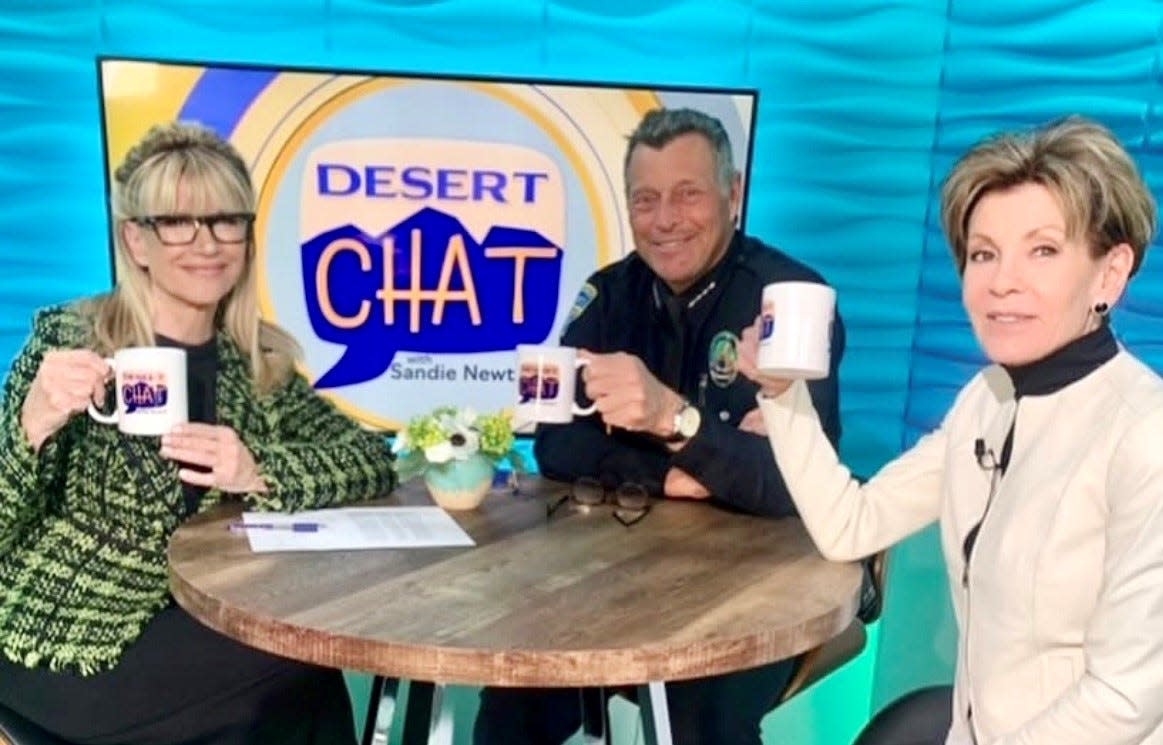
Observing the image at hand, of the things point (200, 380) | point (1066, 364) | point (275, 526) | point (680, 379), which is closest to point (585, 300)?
point (680, 379)

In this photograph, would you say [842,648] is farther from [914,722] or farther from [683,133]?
[683,133]

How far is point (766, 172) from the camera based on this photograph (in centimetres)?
276

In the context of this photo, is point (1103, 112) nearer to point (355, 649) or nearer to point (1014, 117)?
point (1014, 117)

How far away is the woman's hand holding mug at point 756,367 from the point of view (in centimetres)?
153

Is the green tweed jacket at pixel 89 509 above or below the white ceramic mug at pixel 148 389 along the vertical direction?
below

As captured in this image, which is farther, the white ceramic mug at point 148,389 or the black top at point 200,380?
the black top at point 200,380

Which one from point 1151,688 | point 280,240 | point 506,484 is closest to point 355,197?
point 280,240

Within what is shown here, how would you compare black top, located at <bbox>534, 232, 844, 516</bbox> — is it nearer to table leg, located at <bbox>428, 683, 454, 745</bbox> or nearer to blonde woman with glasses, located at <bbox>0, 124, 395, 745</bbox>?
blonde woman with glasses, located at <bbox>0, 124, 395, 745</bbox>

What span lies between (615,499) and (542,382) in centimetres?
24

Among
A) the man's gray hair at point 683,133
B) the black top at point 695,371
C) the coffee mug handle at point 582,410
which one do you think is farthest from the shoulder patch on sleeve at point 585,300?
the coffee mug handle at point 582,410

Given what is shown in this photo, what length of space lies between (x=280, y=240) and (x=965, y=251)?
170cm

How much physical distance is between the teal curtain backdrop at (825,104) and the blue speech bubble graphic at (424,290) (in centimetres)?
40

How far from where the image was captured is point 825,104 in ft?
8.96

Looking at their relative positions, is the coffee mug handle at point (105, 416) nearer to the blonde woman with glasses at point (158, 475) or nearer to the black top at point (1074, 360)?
the blonde woman with glasses at point (158, 475)
